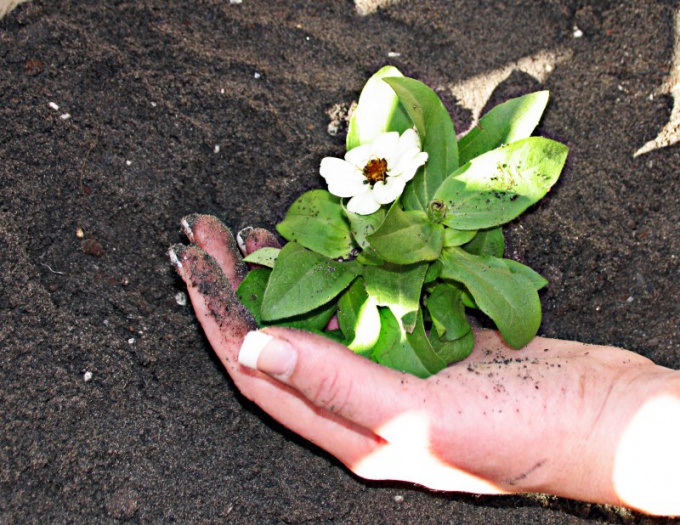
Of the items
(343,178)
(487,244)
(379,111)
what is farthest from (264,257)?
(487,244)

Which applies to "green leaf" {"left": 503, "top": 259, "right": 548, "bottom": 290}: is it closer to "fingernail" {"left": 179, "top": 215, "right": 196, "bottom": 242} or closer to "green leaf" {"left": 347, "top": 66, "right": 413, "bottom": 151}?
"green leaf" {"left": 347, "top": 66, "right": 413, "bottom": 151}

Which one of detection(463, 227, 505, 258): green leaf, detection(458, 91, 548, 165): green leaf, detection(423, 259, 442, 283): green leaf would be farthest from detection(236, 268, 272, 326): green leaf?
detection(458, 91, 548, 165): green leaf

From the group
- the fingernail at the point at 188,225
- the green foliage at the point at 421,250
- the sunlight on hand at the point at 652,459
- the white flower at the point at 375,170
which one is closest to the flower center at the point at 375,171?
the white flower at the point at 375,170

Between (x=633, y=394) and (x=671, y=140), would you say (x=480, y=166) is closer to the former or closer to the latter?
(x=633, y=394)

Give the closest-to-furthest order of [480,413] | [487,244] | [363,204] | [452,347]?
[480,413]
[363,204]
[452,347]
[487,244]

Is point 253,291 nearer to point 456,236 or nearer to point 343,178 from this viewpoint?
point 343,178

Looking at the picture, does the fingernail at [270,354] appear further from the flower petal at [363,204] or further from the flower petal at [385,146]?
the flower petal at [385,146]

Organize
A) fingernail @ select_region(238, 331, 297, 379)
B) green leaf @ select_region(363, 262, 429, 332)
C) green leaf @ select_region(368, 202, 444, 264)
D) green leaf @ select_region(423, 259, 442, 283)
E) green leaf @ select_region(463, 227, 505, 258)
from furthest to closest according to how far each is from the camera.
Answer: green leaf @ select_region(463, 227, 505, 258)
green leaf @ select_region(423, 259, 442, 283)
green leaf @ select_region(363, 262, 429, 332)
green leaf @ select_region(368, 202, 444, 264)
fingernail @ select_region(238, 331, 297, 379)
